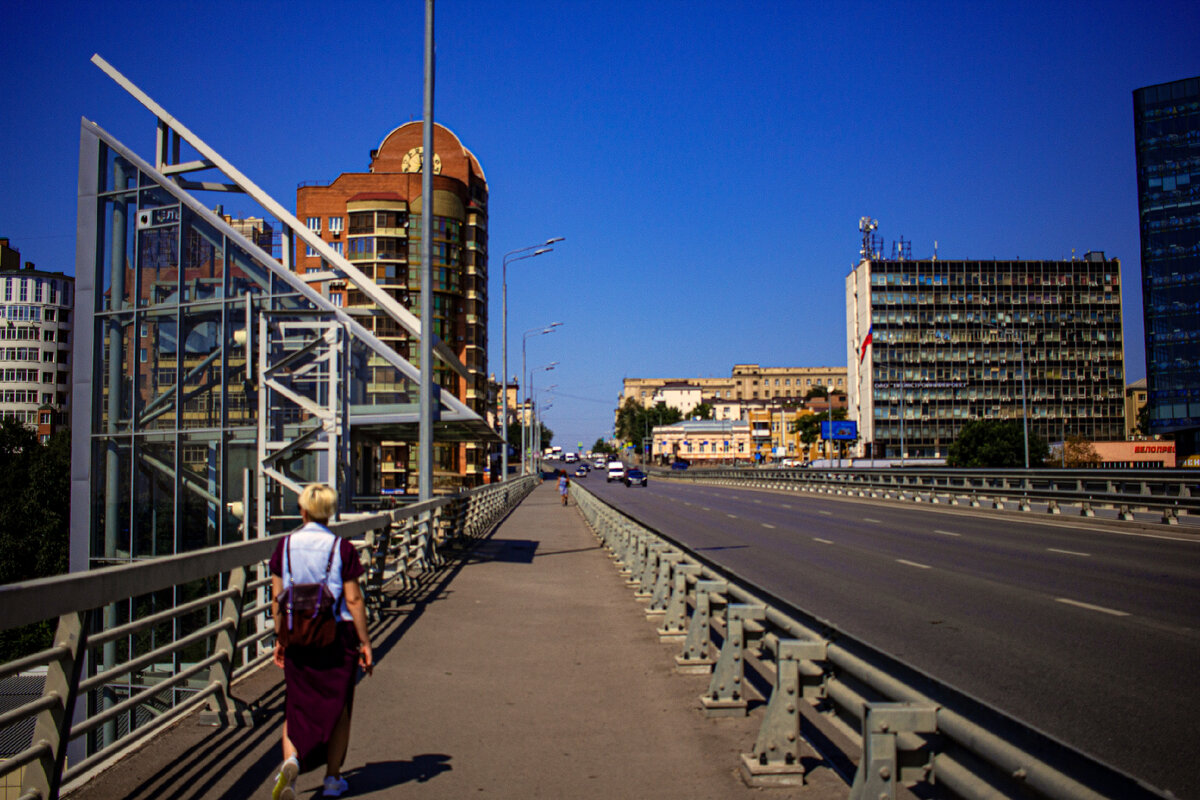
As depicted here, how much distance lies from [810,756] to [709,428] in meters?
160

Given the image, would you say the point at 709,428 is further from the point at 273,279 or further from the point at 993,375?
the point at 273,279

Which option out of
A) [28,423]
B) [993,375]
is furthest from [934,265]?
[28,423]

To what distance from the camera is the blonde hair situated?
5.36 meters

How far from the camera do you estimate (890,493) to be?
44594 mm

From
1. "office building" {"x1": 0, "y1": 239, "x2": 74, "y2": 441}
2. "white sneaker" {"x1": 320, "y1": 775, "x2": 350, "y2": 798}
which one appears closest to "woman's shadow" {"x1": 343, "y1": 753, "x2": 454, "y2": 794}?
"white sneaker" {"x1": 320, "y1": 775, "x2": 350, "y2": 798}

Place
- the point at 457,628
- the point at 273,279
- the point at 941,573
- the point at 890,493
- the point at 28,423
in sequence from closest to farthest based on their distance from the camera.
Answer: the point at 457,628, the point at 941,573, the point at 273,279, the point at 890,493, the point at 28,423

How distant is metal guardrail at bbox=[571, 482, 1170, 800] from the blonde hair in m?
2.48

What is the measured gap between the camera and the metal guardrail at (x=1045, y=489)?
997 inches

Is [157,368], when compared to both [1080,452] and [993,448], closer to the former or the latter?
[1080,452]

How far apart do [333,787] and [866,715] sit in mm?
2822

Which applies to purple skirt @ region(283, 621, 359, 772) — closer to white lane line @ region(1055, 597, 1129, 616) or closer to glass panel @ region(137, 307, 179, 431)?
white lane line @ region(1055, 597, 1129, 616)

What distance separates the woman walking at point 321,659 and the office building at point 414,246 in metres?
65.9

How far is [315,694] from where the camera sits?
16.8ft

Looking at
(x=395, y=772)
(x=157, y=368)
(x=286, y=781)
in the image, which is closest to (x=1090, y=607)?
(x=395, y=772)
